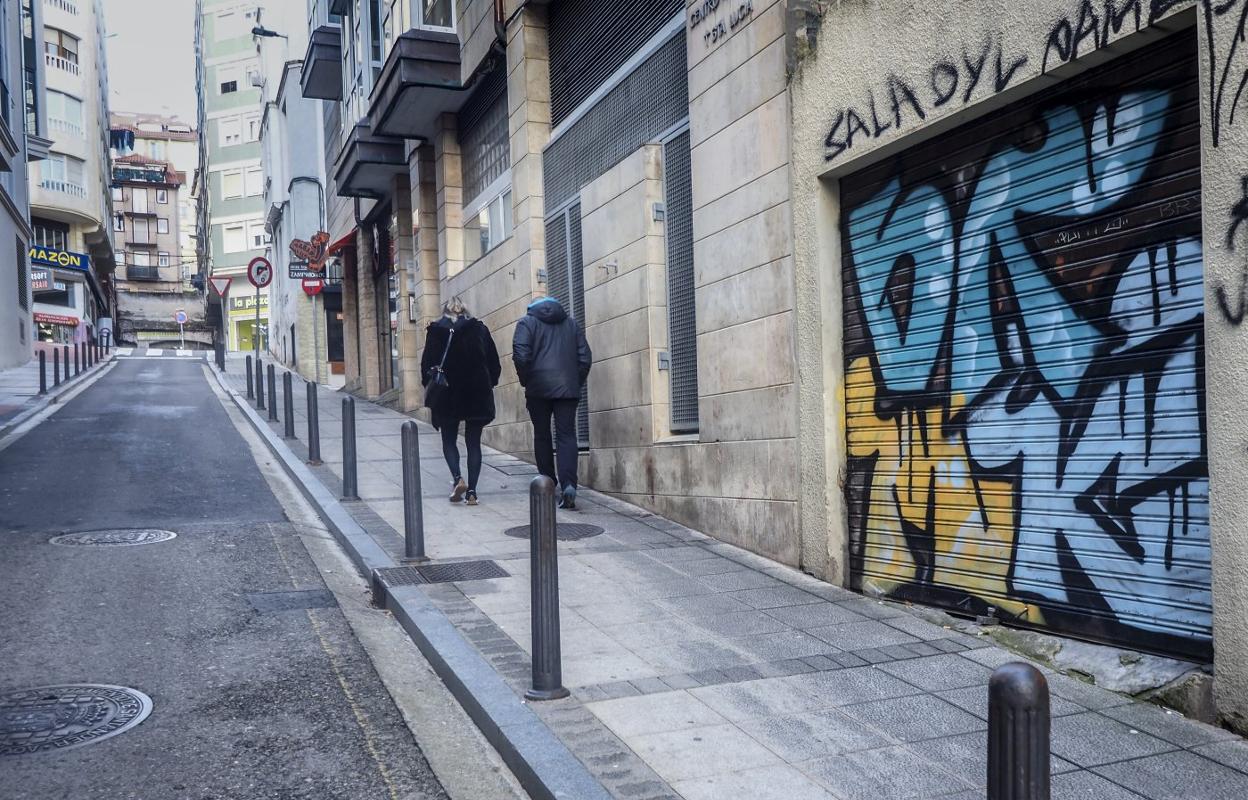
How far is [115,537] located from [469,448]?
3.06 meters

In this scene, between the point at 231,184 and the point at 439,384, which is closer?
the point at 439,384

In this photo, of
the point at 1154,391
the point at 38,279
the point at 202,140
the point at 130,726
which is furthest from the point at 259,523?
the point at 202,140

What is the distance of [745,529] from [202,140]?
2983 inches

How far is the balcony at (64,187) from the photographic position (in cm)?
4631

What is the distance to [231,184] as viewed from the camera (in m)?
63.0

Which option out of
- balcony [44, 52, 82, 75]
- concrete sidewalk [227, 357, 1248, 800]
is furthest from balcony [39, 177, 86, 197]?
concrete sidewalk [227, 357, 1248, 800]

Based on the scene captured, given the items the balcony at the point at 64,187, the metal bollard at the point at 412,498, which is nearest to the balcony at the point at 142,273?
the balcony at the point at 64,187

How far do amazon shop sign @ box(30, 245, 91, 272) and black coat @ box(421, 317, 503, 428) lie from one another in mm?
39025

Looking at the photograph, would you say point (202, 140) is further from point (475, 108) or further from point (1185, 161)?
point (1185, 161)

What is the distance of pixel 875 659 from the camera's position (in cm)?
491

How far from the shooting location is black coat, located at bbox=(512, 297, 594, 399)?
9148mm

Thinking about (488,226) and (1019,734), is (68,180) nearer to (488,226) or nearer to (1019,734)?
(488,226)

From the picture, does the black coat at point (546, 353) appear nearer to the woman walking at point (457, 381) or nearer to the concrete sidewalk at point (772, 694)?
the woman walking at point (457, 381)

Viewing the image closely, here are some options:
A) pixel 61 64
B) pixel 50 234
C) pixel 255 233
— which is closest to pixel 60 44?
pixel 61 64
